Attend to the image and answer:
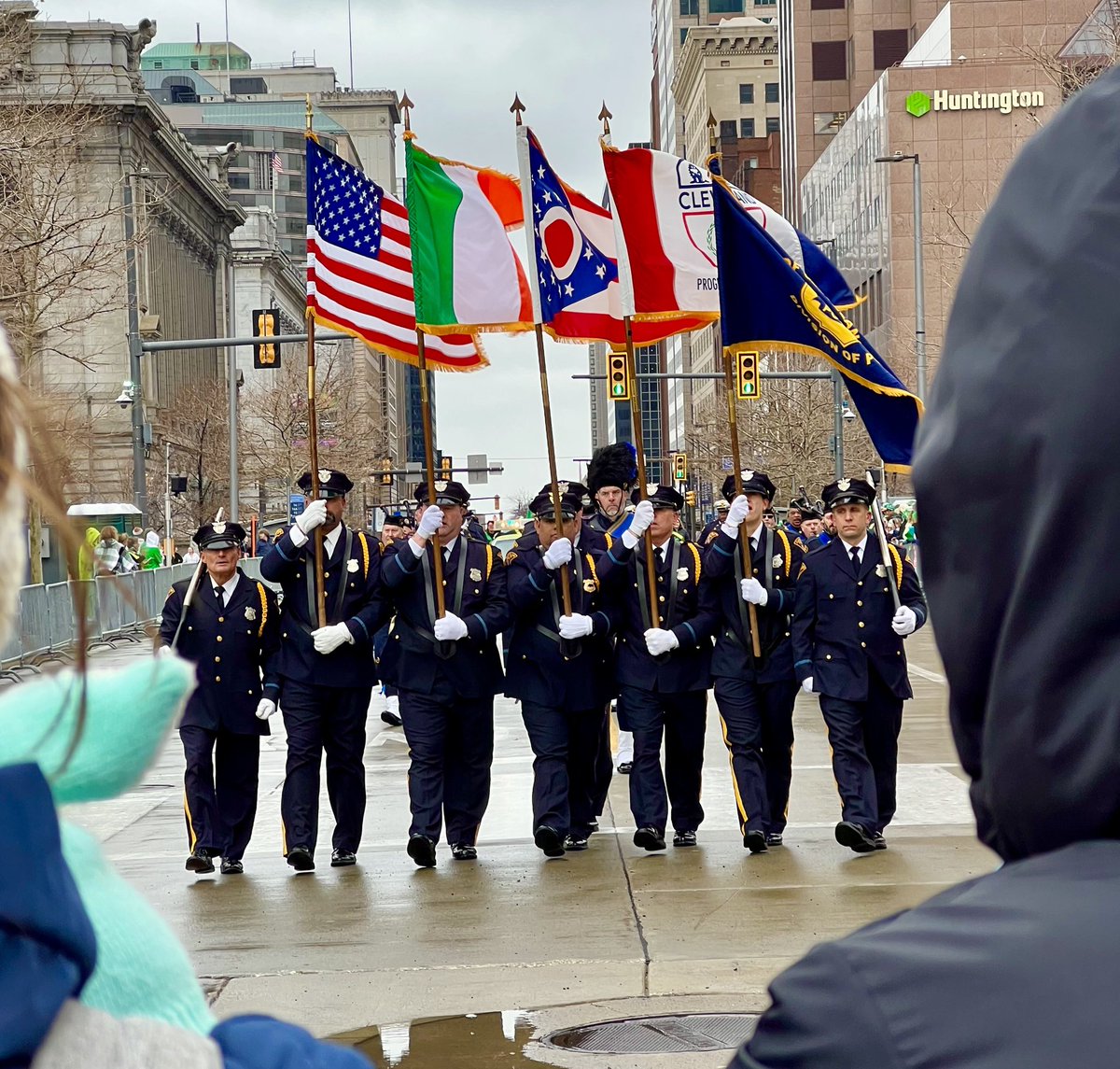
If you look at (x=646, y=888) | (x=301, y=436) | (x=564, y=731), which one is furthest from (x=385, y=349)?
(x=301, y=436)

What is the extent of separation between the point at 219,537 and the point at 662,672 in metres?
2.73

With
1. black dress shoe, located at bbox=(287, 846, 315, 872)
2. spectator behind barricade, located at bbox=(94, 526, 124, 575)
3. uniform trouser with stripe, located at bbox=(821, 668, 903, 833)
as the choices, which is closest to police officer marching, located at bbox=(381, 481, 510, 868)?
black dress shoe, located at bbox=(287, 846, 315, 872)

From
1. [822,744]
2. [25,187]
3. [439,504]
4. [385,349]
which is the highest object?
[25,187]

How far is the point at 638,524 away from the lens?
34.1ft

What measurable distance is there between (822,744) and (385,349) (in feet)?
18.4

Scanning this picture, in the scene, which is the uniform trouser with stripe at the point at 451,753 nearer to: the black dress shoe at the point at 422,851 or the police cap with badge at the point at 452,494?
the black dress shoe at the point at 422,851

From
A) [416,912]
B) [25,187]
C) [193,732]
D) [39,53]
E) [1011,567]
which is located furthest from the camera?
[39,53]

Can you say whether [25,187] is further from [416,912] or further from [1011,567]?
[1011,567]

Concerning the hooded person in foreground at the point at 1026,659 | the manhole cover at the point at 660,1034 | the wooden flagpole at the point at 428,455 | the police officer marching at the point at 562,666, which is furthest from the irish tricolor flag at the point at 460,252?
the hooded person in foreground at the point at 1026,659

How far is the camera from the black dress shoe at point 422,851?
9.58 m

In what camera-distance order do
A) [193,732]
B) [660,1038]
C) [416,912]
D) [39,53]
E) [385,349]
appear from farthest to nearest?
[39,53], [385,349], [193,732], [416,912], [660,1038]

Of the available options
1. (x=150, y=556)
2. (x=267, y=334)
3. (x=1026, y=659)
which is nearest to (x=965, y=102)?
(x=150, y=556)

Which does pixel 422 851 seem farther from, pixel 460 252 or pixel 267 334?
pixel 267 334

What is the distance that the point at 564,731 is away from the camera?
10.2 m
